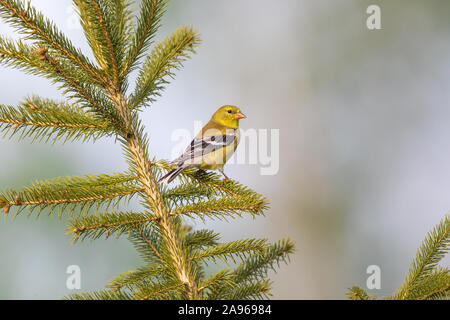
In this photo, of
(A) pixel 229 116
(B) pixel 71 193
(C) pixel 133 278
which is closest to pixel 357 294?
(C) pixel 133 278

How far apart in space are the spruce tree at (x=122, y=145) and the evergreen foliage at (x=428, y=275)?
589 mm

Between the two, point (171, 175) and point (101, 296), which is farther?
point (171, 175)

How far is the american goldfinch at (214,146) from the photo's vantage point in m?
3.06

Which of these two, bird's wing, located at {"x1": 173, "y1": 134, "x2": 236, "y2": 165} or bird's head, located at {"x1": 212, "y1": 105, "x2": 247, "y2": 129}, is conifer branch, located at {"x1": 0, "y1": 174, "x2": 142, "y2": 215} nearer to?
bird's wing, located at {"x1": 173, "y1": 134, "x2": 236, "y2": 165}

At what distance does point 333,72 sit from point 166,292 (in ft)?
29.3

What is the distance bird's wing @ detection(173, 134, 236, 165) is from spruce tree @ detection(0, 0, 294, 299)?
603 mm

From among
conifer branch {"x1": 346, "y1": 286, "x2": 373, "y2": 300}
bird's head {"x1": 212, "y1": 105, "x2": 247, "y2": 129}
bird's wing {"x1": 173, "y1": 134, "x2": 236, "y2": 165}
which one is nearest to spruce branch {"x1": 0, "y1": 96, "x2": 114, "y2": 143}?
bird's wing {"x1": 173, "y1": 134, "x2": 236, "y2": 165}

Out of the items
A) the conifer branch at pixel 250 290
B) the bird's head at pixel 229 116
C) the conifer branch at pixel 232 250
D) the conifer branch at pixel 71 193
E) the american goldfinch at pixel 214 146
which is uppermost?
the bird's head at pixel 229 116

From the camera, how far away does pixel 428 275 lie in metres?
2.19

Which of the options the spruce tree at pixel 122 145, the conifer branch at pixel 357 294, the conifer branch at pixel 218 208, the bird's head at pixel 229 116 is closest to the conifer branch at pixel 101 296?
the spruce tree at pixel 122 145

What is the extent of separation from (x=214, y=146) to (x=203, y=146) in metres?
0.16

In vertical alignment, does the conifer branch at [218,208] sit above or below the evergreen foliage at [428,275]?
above

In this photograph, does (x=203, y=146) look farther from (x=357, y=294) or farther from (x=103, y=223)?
(x=357, y=294)

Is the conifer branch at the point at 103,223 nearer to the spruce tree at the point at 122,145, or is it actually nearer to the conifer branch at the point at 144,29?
the spruce tree at the point at 122,145
